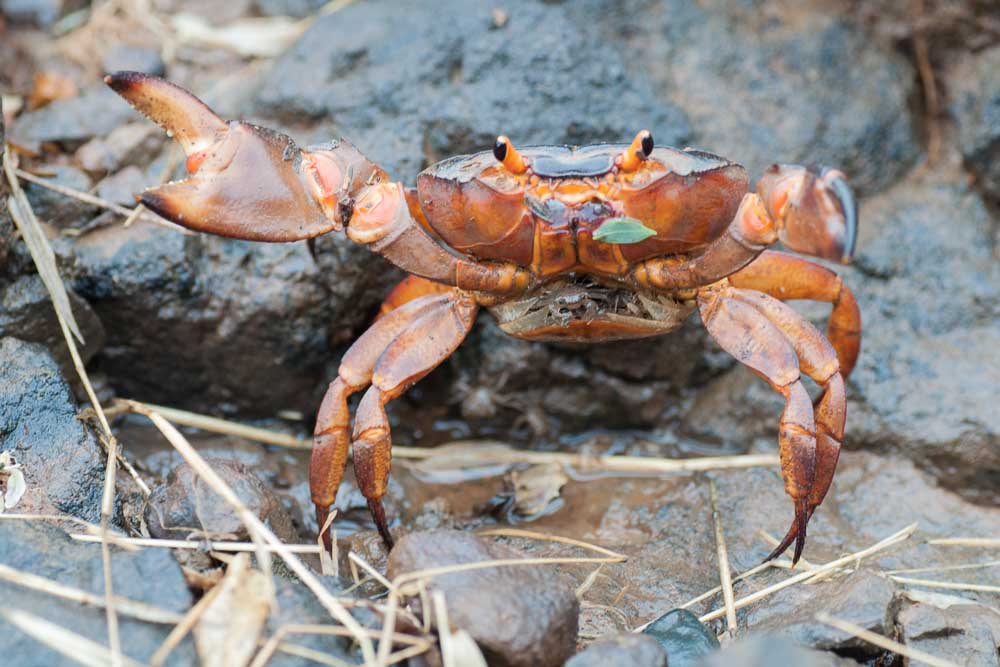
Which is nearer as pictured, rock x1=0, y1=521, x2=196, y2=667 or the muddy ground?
rock x1=0, y1=521, x2=196, y2=667

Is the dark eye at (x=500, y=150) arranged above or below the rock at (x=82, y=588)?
above

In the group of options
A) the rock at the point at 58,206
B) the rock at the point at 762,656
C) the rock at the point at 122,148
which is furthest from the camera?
the rock at the point at 122,148

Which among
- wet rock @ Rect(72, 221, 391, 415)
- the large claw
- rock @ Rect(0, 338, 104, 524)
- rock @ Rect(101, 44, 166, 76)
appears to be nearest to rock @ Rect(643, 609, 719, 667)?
the large claw

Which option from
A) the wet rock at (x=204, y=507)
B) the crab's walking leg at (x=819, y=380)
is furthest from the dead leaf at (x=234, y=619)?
the crab's walking leg at (x=819, y=380)

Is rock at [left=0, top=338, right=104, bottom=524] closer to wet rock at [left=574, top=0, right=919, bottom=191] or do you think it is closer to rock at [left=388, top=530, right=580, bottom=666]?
rock at [left=388, top=530, right=580, bottom=666]

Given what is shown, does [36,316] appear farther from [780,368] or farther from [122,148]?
[780,368]

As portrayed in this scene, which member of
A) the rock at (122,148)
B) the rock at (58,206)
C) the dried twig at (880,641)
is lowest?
the dried twig at (880,641)

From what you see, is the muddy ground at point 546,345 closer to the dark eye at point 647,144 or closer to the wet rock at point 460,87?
the wet rock at point 460,87
